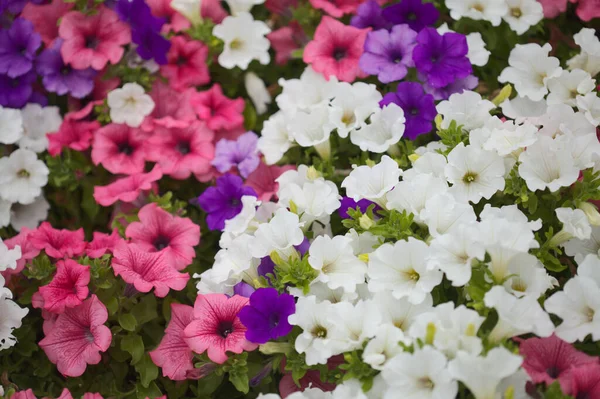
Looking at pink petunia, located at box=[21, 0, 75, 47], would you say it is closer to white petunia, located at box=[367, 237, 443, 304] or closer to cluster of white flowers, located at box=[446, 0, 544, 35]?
cluster of white flowers, located at box=[446, 0, 544, 35]

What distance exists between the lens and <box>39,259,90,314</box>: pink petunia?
1384 millimetres

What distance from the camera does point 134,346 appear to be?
1400 millimetres

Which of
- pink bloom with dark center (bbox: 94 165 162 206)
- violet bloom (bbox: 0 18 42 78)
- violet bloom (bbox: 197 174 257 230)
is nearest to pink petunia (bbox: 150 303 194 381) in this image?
violet bloom (bbox: 197 174 257 230)

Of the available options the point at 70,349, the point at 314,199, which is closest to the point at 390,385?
the point at 314,199

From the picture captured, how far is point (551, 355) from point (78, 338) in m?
1.00

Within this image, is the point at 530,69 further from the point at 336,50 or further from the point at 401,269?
the point at 401,269

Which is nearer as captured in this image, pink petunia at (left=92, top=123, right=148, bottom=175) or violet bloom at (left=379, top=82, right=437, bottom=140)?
violet bloom at (left=379, top=82, right=437, bottom=140)

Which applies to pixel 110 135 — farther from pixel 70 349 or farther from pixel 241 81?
pixel 70 349

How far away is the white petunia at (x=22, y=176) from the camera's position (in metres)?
1.76

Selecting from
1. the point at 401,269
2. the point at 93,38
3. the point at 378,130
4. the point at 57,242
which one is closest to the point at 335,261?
the point at 401,269

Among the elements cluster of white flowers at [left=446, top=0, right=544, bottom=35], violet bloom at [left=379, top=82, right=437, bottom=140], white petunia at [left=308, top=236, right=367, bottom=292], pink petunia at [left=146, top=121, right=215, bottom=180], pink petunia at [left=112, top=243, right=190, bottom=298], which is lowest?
pink petunia at [left=146, top=121, right=215, bottom=180]

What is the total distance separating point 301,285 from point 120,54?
963mm

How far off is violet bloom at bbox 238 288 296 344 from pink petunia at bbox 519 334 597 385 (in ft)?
1.48

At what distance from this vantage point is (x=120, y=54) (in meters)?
1.84
